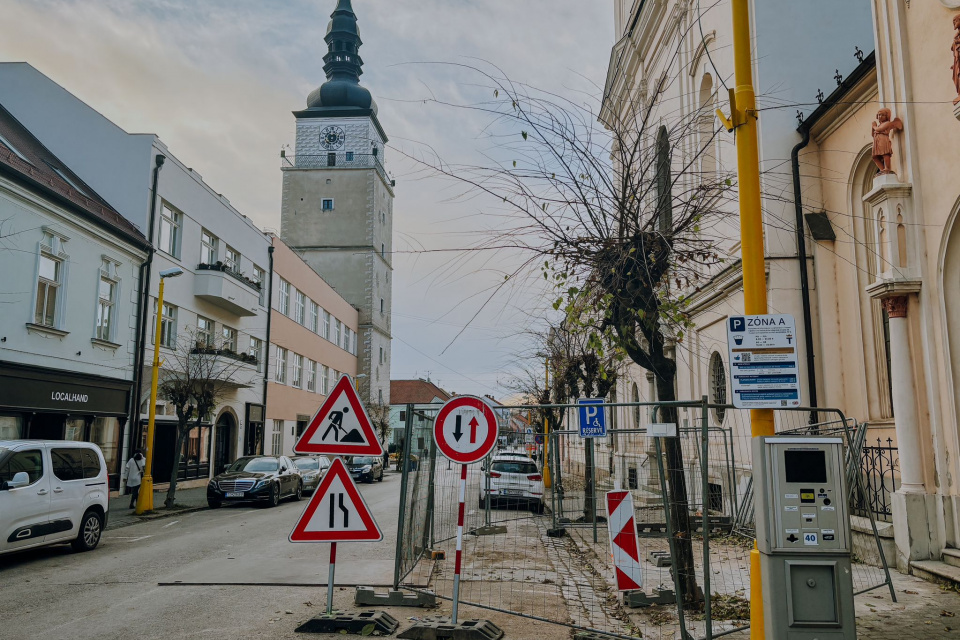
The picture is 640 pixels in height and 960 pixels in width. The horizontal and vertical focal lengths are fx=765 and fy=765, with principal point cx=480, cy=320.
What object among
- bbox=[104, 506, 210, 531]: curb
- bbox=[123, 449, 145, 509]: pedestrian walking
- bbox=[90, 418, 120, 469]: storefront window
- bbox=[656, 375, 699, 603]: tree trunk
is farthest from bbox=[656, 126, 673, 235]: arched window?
bbox=[90, 418, 120, 469]: storefront window

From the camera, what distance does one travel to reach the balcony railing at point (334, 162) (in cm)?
7138

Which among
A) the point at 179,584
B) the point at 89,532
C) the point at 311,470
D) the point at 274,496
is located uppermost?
the point at 311,470

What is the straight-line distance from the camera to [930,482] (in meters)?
9.54

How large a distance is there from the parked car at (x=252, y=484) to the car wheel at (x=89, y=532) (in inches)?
339

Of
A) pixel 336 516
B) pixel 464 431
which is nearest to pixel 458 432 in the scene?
pixel 464 431

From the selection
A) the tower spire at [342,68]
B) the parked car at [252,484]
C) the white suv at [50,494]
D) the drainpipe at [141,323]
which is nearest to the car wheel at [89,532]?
the white suv at [50,494]

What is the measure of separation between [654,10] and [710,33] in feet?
19.2

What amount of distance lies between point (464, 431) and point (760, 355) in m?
2.69

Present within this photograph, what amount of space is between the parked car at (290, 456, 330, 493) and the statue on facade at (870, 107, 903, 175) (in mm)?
20232

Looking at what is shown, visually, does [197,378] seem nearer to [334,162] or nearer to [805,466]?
[805,466]

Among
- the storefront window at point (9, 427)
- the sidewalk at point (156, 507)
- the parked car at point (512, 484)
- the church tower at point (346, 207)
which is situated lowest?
the sidewalk at point (156, 507)

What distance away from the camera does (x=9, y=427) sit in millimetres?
19250

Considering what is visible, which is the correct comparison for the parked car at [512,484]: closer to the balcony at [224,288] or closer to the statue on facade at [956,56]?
the statue on facade at [956,56]

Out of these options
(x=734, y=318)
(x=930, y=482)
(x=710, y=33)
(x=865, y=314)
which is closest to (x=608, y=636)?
(x=734, y=318)
